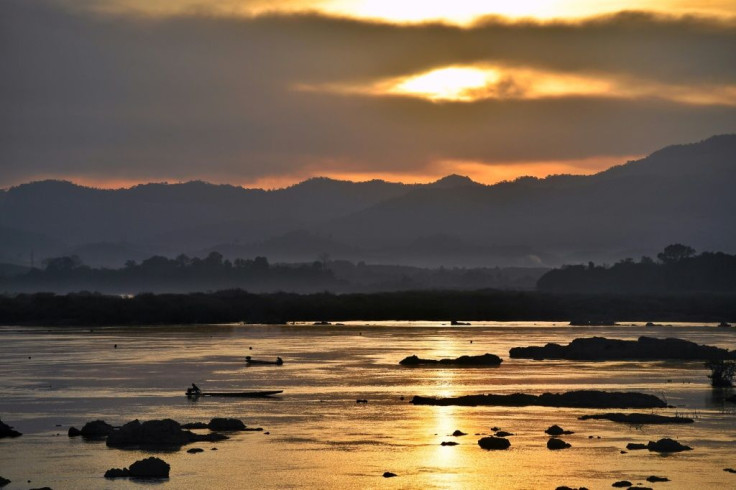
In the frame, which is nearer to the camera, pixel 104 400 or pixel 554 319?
pixel 104 400

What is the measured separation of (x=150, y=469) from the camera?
45.8m

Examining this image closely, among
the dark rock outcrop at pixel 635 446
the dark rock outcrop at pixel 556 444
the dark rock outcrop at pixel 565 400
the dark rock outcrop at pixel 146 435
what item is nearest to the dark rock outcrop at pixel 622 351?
the dark rock outcrop at pixel 565 400

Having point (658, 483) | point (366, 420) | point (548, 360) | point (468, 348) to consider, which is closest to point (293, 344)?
point (468, 348)

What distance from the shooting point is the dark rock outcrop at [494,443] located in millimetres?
51806

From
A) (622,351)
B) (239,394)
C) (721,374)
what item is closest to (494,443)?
(239,394)

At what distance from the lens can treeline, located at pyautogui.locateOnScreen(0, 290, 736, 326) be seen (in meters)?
167

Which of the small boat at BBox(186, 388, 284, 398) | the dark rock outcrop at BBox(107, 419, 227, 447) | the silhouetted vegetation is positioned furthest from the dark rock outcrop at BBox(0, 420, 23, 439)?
the silhouetted vegetation

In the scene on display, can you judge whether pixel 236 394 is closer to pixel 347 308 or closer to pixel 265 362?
pixel 265 362

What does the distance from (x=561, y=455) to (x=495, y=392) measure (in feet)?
72.4

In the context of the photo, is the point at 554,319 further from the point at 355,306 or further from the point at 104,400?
the point at 104,400

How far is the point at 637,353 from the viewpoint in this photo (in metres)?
96.6

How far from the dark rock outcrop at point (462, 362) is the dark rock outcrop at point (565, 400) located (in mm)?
22584

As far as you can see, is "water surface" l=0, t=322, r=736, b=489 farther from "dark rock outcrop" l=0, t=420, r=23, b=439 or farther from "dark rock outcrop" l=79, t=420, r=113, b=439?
"dark rock outcrop" l=79, t=420, r=113, b=439

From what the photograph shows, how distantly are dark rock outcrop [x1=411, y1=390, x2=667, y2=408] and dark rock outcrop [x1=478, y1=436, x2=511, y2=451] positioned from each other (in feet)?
44.3
